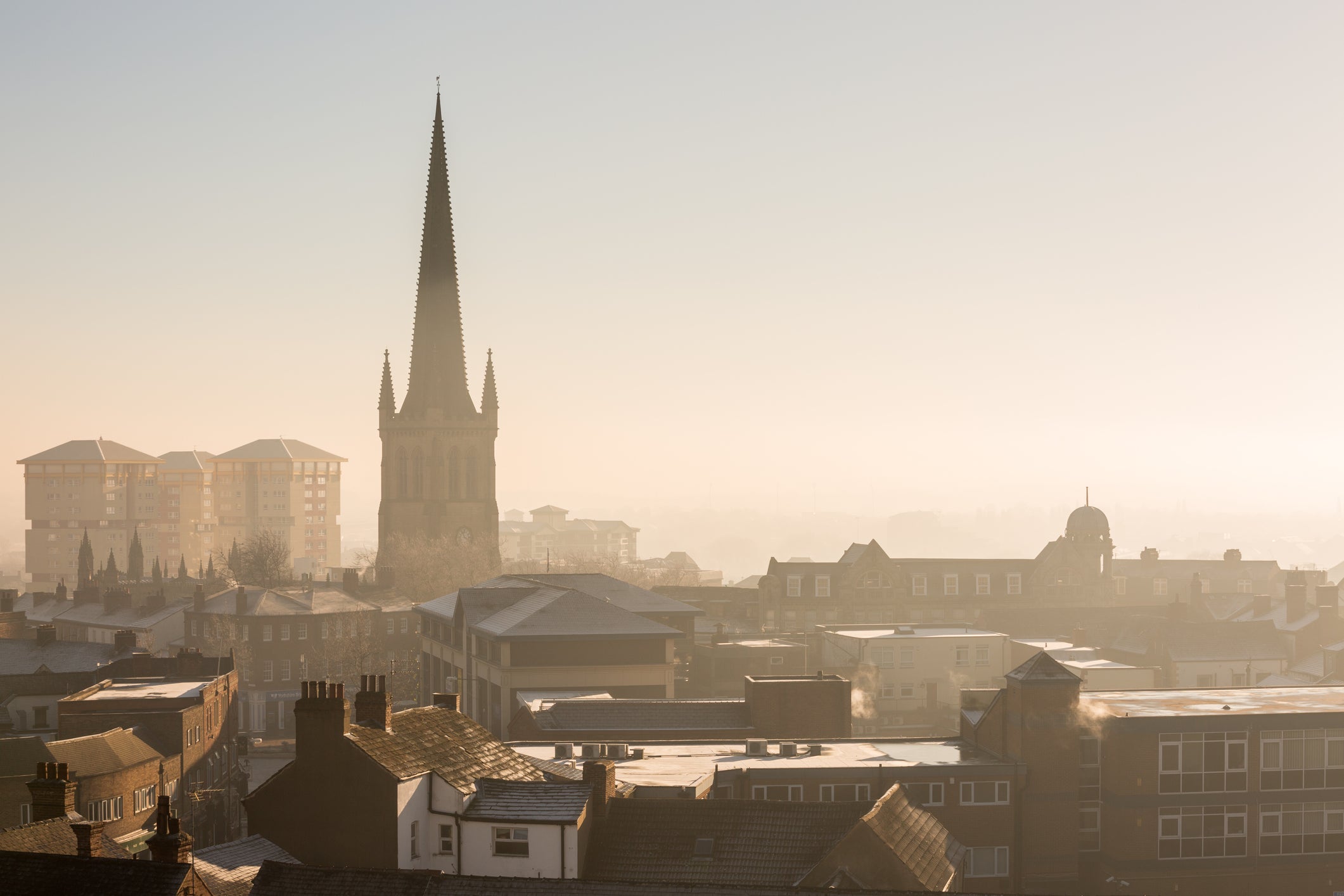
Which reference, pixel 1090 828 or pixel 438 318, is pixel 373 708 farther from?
pixel 438 318

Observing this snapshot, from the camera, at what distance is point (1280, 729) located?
47.1m

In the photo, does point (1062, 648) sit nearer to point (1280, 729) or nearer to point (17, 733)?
point (1280, 729)

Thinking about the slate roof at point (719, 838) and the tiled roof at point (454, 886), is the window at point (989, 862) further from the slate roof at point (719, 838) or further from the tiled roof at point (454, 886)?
the tiled roof at point (454, 886)

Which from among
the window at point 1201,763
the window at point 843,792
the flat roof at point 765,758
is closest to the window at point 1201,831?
the window at point 1201,763

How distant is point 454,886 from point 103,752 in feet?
116

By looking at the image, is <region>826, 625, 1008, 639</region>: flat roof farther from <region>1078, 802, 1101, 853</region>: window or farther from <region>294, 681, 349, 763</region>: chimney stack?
<region>294, 681, 349, 763</region>: chimney stack

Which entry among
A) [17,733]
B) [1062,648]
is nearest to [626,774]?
[17,733]

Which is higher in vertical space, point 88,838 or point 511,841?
point 88,838

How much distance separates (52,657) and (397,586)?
146ft

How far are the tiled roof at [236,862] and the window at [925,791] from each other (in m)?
18.9

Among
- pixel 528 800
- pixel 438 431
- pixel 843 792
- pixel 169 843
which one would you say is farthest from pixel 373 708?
pixel 438 431

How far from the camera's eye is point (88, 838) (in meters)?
30.8

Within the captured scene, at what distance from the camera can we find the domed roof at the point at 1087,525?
4689 inches

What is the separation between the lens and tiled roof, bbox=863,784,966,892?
3403 cm
